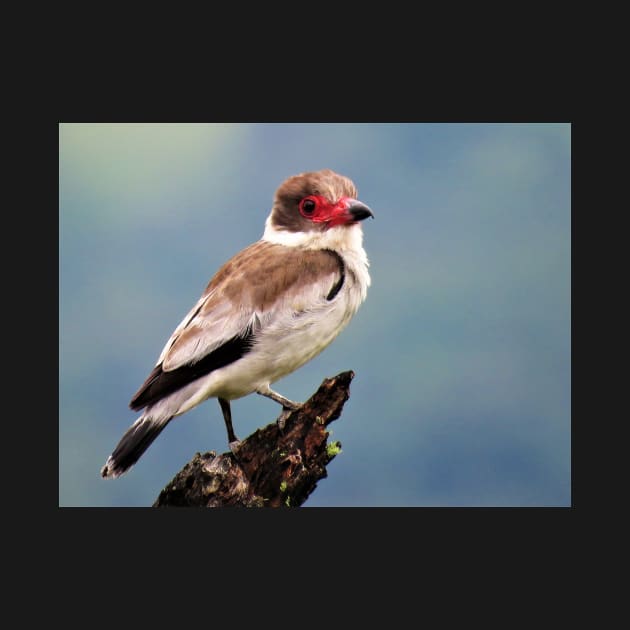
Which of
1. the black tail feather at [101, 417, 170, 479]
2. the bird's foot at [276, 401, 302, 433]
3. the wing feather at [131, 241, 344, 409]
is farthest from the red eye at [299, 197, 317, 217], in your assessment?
the black tail feather at [101, 417, 170, 479]

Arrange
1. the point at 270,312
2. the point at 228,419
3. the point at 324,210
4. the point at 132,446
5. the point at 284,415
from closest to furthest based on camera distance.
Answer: the point at 132,446 → the point at 270,312 → the point at 284,415 → the point at 324,210 → the point at 228,419

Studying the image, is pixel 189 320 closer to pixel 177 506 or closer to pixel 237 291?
pixel 237 291

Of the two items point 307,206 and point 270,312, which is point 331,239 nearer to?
point 307,206

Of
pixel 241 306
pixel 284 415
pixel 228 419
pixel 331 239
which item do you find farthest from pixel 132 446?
pixel 331 239

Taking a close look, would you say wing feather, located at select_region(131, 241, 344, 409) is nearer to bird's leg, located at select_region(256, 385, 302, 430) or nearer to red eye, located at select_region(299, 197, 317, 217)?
red eye, located at select_region(299, 197, 317, 217)

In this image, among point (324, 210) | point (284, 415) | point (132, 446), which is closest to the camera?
point (132, 446)
